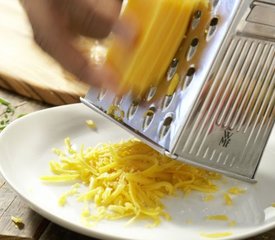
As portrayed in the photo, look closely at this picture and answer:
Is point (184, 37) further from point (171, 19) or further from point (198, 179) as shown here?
point (198, 179)

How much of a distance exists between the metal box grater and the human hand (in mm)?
172

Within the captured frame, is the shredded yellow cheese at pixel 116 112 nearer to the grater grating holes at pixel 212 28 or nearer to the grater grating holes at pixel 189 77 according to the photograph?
the grater grating holes at pixel 189 77

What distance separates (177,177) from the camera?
1.76 m

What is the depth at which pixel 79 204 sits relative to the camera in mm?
1607

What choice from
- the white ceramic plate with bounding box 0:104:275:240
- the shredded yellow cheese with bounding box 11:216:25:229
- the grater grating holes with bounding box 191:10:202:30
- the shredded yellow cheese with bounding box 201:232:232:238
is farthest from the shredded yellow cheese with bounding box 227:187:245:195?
the shredded yellow cheese with bounding box 11:216:25:229

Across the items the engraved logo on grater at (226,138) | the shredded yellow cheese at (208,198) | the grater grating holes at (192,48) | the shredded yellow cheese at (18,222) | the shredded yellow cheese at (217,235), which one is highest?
the grater grating holes at (192,48)

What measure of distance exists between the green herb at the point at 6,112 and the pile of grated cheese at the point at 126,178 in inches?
13.7

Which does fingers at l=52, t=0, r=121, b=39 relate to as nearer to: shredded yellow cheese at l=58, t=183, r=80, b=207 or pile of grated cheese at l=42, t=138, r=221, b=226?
pile of grated cheese at l=42, t=138, r=221, b=226

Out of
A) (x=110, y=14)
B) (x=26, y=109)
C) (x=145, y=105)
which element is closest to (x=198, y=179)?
(x=145, y=105)

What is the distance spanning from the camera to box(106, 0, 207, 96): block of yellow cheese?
5.37ft

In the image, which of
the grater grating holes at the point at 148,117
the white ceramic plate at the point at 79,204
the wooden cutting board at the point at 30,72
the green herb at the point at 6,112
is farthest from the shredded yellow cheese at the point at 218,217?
the wooden cutting board at the point at 30,72

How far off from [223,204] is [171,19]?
0.51 metres

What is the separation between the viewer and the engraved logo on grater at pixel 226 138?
173 centimetres

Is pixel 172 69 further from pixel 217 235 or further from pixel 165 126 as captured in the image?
pixel 217 235
